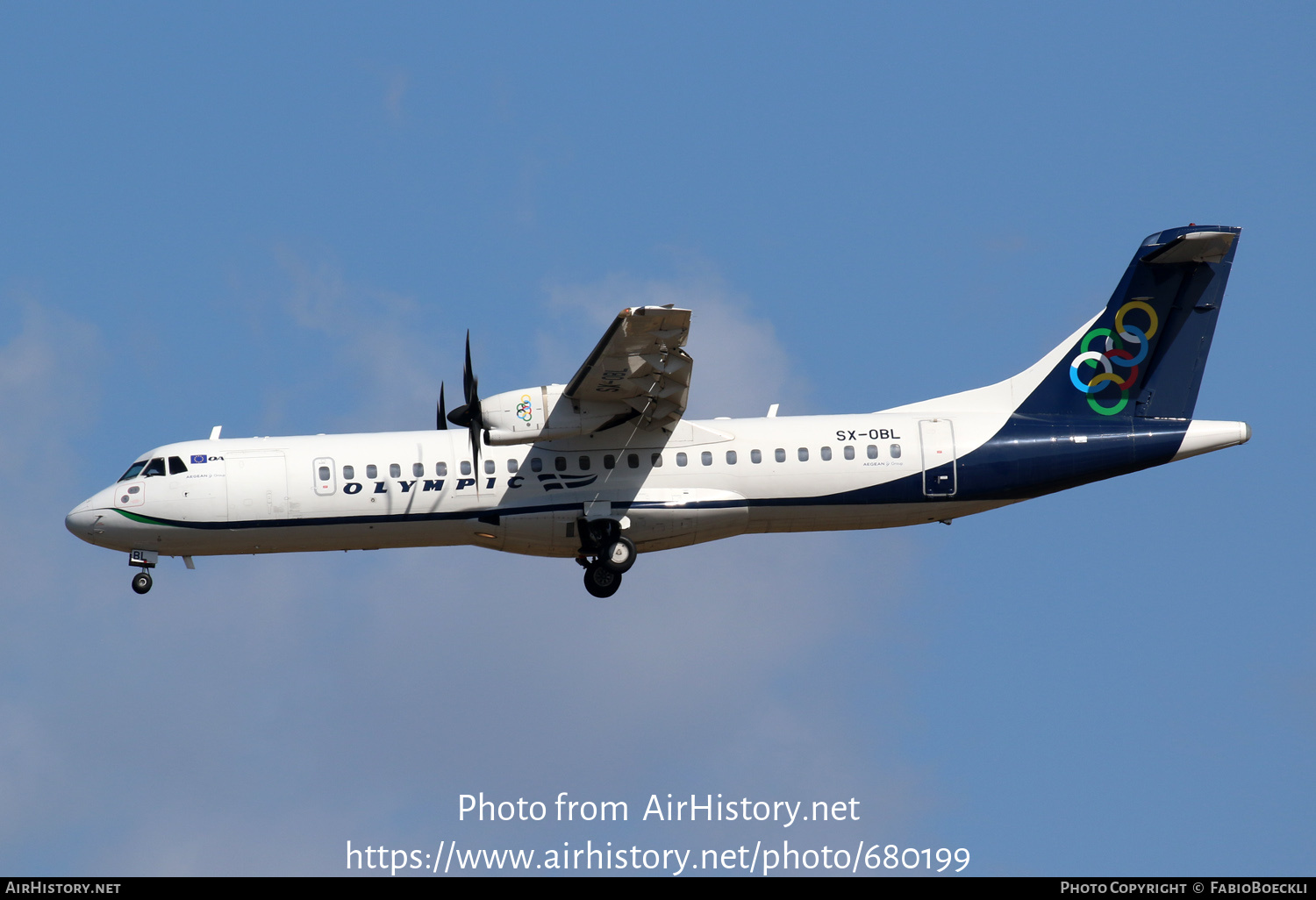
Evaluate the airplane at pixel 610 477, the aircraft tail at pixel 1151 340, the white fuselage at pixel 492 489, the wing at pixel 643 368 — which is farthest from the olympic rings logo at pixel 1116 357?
the wing at pixel 643 368

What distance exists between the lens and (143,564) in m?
29.4

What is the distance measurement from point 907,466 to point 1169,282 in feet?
22.0

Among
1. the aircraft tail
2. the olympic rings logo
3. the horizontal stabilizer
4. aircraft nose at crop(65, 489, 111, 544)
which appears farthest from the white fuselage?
the horizontal stabilizer

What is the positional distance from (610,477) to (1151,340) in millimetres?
11004

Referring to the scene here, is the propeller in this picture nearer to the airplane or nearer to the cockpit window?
the airplane

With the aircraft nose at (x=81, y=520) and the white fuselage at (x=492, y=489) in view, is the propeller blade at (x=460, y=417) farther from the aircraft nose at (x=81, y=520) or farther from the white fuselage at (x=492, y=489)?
the aircraft nose at (x=81, y=520)

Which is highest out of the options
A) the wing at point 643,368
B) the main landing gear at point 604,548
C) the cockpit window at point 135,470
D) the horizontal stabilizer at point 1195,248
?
the horizontal stabilizer at point 1195,248

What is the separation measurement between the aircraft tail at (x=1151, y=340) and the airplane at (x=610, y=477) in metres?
0.36

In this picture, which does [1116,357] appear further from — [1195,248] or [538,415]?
[538,415]

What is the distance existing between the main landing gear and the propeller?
2405 millimetres

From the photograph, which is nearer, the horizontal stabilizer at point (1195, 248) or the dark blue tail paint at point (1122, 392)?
the dark blue tail paint at point (1122, 392)

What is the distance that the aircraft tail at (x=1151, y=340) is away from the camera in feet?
101
